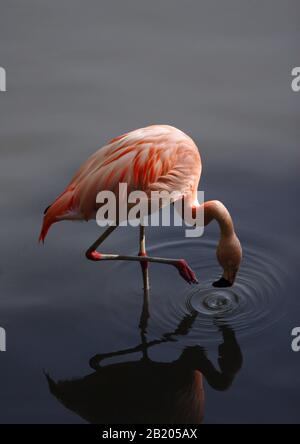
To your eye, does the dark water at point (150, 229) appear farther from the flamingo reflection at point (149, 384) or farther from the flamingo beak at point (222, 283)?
the flamingo beak at point (222, 283)

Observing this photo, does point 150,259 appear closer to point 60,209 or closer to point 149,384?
point 60,209

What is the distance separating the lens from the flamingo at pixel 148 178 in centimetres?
418

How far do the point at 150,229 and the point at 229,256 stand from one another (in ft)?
3.06

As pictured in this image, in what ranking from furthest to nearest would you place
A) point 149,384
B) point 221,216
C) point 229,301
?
point 229,301 → point 221,216 → point 149,384

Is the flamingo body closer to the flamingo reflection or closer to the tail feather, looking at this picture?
the tail feather

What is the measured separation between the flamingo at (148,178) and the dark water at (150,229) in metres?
0.36

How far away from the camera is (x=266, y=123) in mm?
6039

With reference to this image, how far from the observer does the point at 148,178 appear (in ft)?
13.8

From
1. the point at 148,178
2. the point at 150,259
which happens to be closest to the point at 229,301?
the point at 150,259

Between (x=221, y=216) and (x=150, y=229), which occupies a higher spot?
(x=221, y=216)

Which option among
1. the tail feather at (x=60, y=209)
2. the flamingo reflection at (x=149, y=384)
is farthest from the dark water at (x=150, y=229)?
the tail feather at (x=60, y=209)

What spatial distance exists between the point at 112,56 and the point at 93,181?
2.85 m
